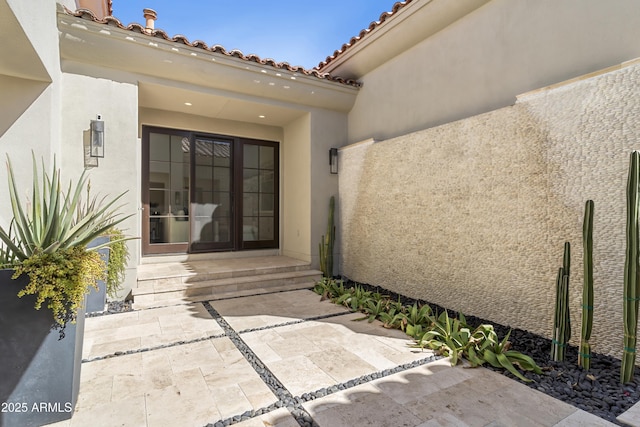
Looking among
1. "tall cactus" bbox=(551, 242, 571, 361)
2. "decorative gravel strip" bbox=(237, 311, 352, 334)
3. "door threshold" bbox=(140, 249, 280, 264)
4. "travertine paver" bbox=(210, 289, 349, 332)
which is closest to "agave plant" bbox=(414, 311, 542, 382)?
"tall cactus" bbox=(551, 242, 571, 361)

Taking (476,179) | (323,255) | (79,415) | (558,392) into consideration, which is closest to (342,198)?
(323,255)

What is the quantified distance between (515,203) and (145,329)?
507cm

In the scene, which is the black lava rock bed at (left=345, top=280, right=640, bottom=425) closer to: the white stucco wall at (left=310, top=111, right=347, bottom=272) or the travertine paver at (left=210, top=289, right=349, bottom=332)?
the travertine paver at (left=210, top=289, right=349, bottom=332)

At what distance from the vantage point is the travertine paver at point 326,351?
3.07 metres

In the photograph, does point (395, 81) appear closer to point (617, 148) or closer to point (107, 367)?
point (617, 148)

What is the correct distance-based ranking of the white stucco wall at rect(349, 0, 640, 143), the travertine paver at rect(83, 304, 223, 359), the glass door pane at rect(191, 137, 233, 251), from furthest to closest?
the glass door pane at rect(191, 137, 233, 251), the travertine paver at rect(83, 304, 223, 359), the white stucco wall at rect(349, 0, 640, 143)

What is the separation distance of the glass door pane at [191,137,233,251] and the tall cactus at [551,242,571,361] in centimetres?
655

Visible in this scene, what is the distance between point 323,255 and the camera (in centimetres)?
700

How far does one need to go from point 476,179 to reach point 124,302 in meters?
5.88

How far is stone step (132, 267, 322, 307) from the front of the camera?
536cm

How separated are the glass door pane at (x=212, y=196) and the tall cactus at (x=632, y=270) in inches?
278

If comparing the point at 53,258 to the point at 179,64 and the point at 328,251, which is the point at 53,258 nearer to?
the point at 179,64

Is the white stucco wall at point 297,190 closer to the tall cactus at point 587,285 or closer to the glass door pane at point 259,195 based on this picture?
the glass door pane at point 259,195

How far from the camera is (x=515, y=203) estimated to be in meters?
4.07
